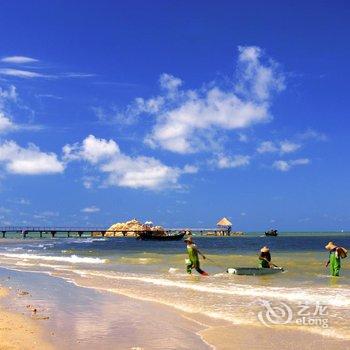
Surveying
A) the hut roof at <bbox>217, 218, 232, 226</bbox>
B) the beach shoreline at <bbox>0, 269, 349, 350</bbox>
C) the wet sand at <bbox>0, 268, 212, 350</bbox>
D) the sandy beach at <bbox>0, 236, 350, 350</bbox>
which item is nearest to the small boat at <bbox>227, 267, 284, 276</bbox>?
the sandy beach at <bbox>0, 236, 350, 350</bbox>

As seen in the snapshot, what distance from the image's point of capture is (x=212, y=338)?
9.28m

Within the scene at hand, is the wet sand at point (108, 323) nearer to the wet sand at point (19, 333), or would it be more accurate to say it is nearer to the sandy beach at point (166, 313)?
the sandy beach at point (166, 313)

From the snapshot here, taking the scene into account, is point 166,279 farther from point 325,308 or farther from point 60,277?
point 325,308

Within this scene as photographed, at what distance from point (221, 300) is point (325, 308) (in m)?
2.88

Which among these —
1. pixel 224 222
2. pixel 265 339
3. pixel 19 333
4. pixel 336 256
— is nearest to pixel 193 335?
pixel 265 339

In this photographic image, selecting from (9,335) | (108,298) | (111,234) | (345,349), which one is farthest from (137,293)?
(111,234)

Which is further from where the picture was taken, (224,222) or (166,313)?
(224,222)

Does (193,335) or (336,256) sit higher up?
(336,256)

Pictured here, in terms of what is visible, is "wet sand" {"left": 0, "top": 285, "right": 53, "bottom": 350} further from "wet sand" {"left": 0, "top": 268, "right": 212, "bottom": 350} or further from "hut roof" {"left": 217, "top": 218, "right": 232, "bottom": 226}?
"hut roof" {"left": 217, "top": 218, "right": 232, "bottom": 226}

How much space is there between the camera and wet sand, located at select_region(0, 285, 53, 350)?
8.40 meters

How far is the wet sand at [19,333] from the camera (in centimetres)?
840

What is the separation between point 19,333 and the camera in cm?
930

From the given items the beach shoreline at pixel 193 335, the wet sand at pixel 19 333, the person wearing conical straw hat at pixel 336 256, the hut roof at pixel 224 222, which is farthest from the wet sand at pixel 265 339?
the hut roof at pixel 224 222

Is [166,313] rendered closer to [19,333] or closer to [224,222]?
[19,333]
